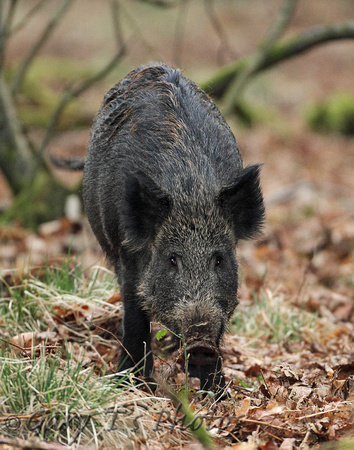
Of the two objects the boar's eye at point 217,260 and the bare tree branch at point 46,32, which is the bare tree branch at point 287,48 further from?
the boar's eye at point 217,260

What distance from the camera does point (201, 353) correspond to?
4.07 metres

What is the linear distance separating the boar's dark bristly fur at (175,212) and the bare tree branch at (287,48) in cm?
367

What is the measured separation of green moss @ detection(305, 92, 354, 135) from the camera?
752 inches

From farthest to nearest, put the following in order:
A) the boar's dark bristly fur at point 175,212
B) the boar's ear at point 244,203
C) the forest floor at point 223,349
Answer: the boar's ear at point 244,203 → the boar's dark bristly fur at point 175,212 → the forest floor at point 223,349

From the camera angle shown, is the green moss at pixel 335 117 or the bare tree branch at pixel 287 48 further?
the green moss at pixel 335 117

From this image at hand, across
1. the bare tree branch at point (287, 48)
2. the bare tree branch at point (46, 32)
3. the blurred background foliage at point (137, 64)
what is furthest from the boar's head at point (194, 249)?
the bare tree branch at point (46, 32)

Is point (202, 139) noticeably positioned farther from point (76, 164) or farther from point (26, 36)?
point (26, 36)

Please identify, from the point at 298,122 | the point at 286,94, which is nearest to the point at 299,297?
the point at 298,122

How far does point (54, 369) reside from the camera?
384cm

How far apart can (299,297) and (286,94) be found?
19083 mm

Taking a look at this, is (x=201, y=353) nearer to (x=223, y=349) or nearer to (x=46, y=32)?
(x=223, y=349)

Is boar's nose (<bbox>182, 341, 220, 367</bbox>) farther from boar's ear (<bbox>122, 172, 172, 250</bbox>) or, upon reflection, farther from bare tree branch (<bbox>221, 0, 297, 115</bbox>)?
bare tree branch (<bbox>221, 0, 297, 115</bbox>)

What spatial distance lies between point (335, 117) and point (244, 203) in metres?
15.2

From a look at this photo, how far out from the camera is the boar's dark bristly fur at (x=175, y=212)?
435cm
